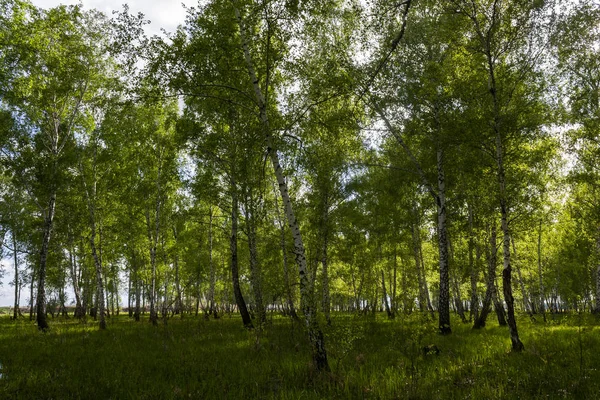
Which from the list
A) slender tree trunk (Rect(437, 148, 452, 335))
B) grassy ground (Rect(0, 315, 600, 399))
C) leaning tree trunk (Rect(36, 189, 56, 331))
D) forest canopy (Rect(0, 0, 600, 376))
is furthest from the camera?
leaning tree trunk (Rect(36, 189, 56, 331))

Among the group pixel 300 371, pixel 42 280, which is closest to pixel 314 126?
pixel 300 371

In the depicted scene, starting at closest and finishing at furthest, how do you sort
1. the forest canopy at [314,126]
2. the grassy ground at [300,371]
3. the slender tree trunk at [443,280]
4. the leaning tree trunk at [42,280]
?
the grassy ground at [300,371] → the forest canopy at [314,126] → the slender tree trunk at [443,280] → the leaning tree trunk at [42,280]

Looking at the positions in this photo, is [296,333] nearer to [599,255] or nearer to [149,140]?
[149,140]

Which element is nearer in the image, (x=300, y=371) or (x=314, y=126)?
(x=300, y=371)

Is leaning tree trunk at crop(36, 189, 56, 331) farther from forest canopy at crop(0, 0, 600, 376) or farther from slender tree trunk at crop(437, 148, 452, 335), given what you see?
slender tree trunk at crop(437, 148, 452, 335)

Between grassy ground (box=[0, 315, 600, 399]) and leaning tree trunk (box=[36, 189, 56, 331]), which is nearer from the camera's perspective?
grassy ground (box=[0, 315, 600, 399])

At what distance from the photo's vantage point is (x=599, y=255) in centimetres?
1883

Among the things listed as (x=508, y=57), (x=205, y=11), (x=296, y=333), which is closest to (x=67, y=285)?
(x=296, y=333)

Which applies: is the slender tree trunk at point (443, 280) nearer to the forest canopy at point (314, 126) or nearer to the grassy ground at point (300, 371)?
the forest canopy at point (314, 126)

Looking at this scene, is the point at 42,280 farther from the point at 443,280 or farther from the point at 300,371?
the point at 443,280

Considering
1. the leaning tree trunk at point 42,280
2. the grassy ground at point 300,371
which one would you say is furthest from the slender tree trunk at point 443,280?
the leaning tree trunk at point 42,280

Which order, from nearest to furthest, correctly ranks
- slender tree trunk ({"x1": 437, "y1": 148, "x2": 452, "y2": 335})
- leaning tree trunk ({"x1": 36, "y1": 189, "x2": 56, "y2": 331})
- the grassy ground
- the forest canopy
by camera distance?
the grassy ground < the forest canopy < slender tree trunk ({"x1": 437, "y1": 148, "x2": 452, "y2": 335}) < leaning tree trunk ({"x1": 36, "y1": 189, "x2": 56, "y2": 331})

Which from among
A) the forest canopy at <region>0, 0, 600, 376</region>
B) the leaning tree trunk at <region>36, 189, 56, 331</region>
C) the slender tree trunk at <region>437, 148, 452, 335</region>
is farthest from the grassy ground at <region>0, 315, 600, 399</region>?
the leaning tree trunk at <region>36, 189, 56, 331</region>

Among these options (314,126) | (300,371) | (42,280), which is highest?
(314,126)
